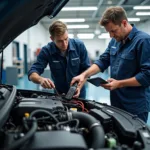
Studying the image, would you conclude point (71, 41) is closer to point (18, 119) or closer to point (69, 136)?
point (18, 119)

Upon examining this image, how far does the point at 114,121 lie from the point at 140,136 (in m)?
0.20

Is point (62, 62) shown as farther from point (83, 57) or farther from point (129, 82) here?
point (129, 82)

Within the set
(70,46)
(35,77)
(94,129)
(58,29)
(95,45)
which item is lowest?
(94,129)

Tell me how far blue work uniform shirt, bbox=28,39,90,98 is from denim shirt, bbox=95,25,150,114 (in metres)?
0.55

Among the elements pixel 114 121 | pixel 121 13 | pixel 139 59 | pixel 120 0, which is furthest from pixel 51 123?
pixel 120 0

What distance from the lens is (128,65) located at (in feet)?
5.54

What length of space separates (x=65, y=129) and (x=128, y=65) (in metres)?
0.99

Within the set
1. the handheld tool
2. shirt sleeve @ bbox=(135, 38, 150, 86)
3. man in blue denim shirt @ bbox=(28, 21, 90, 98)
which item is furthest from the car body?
man in blue denim shirt @ bbox=(28, 21, 90, 98)

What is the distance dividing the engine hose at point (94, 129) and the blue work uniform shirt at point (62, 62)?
118cm

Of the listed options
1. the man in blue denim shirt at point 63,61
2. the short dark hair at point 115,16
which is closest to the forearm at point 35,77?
the man in blue denim shirt at point 63,61

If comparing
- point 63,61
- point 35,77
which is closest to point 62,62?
point 63,61

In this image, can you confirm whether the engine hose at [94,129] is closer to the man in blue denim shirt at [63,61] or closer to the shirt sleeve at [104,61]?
the shirt sleeve at [104,61]

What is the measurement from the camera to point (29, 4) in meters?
1.14

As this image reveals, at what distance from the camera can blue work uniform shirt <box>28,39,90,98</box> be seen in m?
2.24
